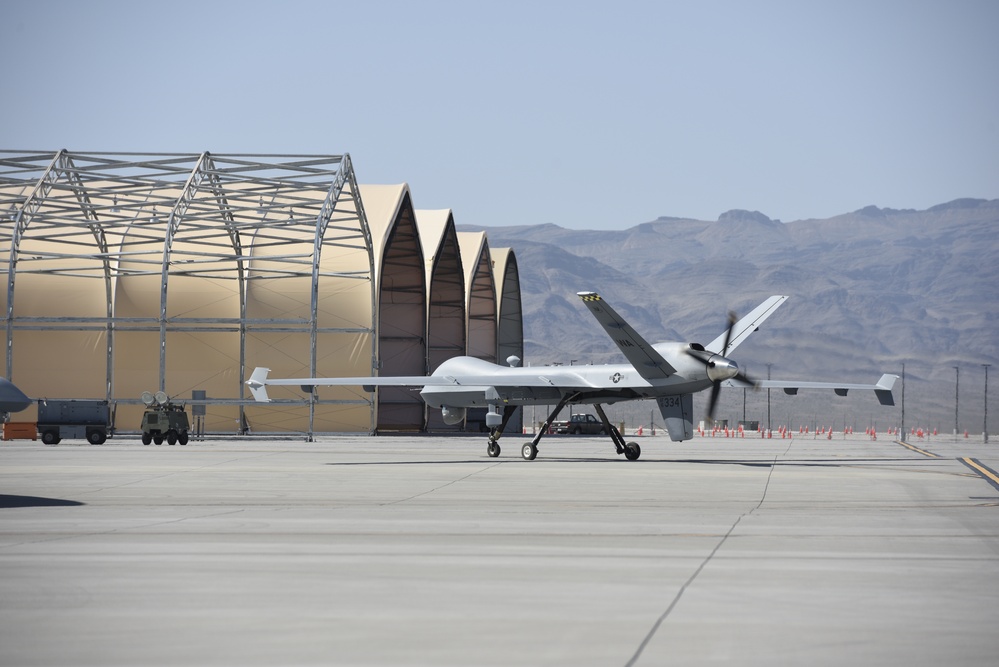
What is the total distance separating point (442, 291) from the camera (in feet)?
271

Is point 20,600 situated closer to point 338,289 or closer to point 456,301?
point 338,289

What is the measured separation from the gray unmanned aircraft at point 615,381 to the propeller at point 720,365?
0.10 feet

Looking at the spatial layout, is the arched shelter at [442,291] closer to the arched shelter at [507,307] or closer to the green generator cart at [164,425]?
the arched shelter at [507,307]

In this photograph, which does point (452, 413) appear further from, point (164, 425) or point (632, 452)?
point (164, 425)

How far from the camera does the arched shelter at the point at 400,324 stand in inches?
2835

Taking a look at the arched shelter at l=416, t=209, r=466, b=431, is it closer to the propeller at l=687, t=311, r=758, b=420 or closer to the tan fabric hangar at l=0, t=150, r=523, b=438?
the tan fabric hangar at l=0, t=150, r=523, b=438

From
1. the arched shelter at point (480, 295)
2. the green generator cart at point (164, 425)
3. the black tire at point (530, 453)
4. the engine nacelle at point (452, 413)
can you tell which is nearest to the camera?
the black tire at point (530, 453)

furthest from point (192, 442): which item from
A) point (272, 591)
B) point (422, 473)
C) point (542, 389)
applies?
point (272, 591)

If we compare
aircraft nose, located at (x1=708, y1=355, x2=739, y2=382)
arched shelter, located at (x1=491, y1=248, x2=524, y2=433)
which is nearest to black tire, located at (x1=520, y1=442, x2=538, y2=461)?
aircraft nose, located at (x1=708, y1=355, x2=739, y2=382)

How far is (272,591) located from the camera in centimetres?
1173

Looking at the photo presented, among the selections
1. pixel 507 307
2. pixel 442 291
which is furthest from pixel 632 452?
pixel 507 307

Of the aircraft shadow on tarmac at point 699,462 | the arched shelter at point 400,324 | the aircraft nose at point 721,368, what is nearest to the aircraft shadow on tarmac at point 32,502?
the aircraft shadow on tarmac at point 699,462

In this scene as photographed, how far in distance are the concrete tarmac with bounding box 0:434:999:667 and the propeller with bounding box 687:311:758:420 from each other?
7.77 metres

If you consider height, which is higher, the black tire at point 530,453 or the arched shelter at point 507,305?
the arched shelter at point 507,305
